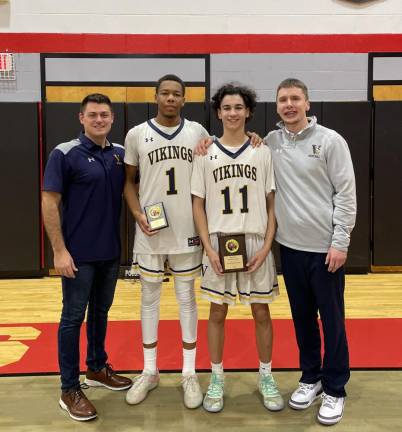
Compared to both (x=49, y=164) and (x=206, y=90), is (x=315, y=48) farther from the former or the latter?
(x=49, y=164)

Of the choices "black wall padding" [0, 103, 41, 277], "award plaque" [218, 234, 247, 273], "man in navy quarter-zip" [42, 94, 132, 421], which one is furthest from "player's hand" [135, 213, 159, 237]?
"black wall padding" [0, 103, 41, 277]

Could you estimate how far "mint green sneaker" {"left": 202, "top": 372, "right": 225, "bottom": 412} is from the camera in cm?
252

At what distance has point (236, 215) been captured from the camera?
2.49m

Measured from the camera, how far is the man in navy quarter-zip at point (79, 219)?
244cm

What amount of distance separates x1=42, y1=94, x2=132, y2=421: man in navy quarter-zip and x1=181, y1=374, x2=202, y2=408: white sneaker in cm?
47

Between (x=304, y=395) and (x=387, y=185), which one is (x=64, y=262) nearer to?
(x=304, y=395)

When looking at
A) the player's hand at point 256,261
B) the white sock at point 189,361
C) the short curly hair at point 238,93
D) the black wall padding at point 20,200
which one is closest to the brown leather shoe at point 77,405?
the white sock at point 189,361

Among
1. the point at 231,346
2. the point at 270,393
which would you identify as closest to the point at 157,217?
the point at 270,393

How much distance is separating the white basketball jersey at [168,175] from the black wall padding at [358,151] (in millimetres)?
3607

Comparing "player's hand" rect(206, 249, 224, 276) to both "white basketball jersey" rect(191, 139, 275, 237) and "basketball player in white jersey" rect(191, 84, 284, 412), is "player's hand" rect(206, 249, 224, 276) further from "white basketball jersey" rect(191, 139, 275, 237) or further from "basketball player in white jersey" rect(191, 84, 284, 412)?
"white basketball jersey" rect(191, 139, 275, 237)

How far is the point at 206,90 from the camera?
6.02 metres

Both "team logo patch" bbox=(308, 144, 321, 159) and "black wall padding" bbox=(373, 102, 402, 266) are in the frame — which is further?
"black wall padding" bbox=(373, 102, 402, 266)
